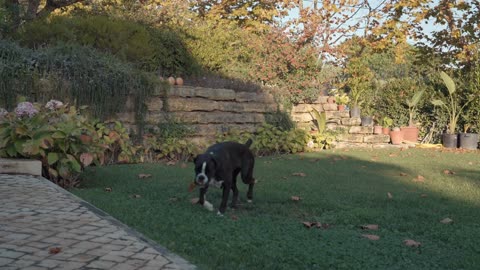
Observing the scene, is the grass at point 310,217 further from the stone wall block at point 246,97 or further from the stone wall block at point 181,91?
the stone wall block at point 246,97

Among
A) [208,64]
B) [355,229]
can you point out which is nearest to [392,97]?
[208,64]

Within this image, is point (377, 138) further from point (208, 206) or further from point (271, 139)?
point (208, 206)

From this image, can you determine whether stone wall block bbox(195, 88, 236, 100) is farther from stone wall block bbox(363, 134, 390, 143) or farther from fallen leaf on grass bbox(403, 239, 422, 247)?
fallen leaf on grass bbox(403, 239, 422, 247)

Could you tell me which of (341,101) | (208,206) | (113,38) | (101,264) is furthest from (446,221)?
(341,101)

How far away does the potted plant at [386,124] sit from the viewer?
50.5ft

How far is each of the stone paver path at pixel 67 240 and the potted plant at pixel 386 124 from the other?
1224 cm

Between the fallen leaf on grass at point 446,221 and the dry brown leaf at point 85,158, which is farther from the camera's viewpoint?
the dry brown leaf at point 85,158

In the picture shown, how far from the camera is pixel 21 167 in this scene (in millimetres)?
6105

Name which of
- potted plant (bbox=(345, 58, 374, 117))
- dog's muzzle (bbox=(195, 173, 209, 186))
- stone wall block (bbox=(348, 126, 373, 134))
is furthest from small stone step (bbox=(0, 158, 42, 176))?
potted plant (bbox=(345, 58, 374, 117))

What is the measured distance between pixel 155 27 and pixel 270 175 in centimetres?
700

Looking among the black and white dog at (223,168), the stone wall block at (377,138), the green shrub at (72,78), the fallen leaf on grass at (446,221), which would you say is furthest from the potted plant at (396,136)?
the fallen leaf on grass at (446,221)

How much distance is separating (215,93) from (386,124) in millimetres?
6949

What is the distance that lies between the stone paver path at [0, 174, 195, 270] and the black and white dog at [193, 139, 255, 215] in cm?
104

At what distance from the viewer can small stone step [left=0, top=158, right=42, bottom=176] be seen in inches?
240
